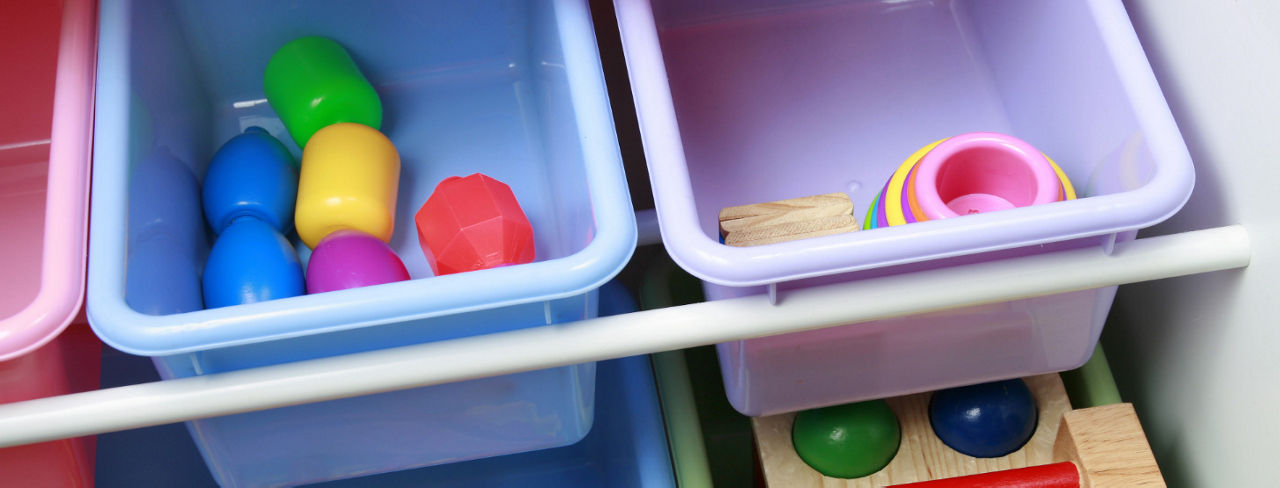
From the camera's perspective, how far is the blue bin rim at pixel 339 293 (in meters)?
0.67

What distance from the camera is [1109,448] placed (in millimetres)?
850

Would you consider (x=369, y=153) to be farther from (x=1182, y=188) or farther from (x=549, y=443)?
(x=1182, y=188)

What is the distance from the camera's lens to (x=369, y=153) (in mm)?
886

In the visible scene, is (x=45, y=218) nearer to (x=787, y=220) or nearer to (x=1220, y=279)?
(x=787, y=220)

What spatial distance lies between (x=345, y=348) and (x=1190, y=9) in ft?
2.09

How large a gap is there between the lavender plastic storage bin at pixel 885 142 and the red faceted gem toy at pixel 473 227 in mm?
136

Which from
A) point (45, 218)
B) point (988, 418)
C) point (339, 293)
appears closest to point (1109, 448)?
point (988, 418)

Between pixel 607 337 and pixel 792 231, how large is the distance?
164 mm

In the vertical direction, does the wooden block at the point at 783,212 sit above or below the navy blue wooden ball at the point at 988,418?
above

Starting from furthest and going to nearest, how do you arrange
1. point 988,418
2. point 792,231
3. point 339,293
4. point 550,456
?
1. point 550,456
2. point 988,418
3. point 792,231
4. point 339,293

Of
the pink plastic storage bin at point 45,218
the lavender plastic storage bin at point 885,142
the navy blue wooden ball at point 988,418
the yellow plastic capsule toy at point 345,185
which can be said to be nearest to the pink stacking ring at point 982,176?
the lavender plastic storage bin at point 885,142

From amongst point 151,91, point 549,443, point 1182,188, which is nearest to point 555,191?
point 549,443

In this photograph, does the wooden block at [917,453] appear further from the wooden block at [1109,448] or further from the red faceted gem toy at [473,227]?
the red faceted gem toy at [473,227]

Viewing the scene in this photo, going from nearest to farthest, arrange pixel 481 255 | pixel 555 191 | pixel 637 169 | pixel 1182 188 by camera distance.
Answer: pixel 1182 188
pixel 481 255
pixel 555 191
pixel 637 169
